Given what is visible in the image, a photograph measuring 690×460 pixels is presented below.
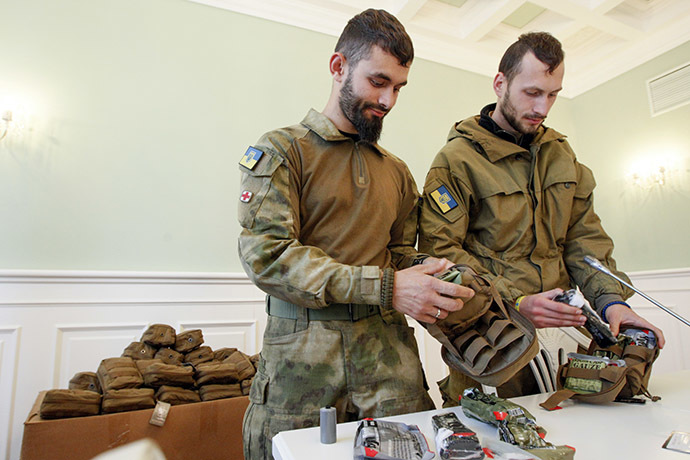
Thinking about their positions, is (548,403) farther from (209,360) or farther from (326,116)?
(209,360)

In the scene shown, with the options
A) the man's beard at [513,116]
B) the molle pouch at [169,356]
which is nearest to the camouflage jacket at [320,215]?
the man's beard at [513,116]

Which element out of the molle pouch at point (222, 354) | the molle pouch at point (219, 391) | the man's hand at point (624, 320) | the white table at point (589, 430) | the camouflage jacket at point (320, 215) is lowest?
the molle pouch at point (219, 391)

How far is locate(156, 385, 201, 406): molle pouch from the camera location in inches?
78.9

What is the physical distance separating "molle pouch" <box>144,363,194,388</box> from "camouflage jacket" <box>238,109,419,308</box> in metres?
1.33

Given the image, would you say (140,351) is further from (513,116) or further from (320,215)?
(513,116)

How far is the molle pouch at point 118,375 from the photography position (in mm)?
1970

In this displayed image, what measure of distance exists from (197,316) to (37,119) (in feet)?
5.32

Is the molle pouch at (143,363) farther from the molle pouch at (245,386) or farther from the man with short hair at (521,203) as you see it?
the man with short hair at (521,203)

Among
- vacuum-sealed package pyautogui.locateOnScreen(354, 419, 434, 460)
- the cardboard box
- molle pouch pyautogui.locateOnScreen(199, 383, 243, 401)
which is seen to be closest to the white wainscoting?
the cardboard box

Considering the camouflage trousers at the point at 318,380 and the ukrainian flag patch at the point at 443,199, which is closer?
the camouflage trousers at the point at 318,380

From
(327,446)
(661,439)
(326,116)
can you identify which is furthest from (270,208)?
(661,439)

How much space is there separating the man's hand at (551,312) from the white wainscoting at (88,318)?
2.26 m

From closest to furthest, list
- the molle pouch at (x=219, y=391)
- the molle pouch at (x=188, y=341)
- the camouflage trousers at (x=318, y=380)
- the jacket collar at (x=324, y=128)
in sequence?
the camouflage trousers at (x=318, y=380) < the jacket collar at (x=324, y=128) < the molle pouch at (x=219, y=391) < the molle pouch at (x=188, y=341)

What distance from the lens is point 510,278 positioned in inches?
54.6
